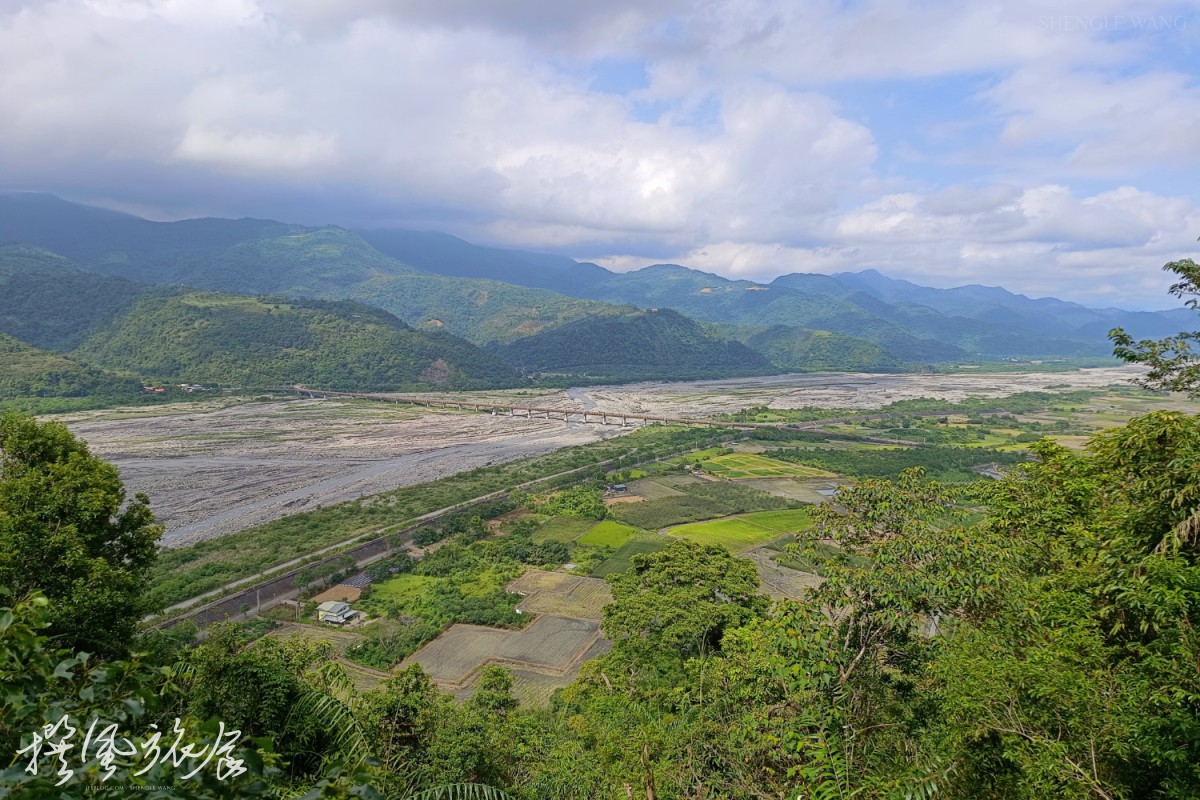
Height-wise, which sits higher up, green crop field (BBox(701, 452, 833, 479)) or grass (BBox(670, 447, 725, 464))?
grass (BBox(670, 447, 725, 464))

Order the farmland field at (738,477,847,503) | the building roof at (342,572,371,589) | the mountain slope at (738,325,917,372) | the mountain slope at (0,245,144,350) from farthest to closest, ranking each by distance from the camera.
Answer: the mountain slope at (738,325,917,372), the mountain slope at (0,245,144,350), the farmland field at (738,477,847,503), the building roof at (342,572,371,589)

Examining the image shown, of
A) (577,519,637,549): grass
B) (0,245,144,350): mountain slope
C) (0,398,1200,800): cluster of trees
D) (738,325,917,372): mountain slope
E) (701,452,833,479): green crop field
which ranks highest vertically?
(0,245,144,350): mountain slope

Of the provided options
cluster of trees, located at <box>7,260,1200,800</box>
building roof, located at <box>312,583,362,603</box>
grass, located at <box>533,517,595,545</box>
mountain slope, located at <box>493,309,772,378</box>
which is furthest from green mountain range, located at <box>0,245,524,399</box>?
cluster of trees, located at <box>7,260,1200,800</box>

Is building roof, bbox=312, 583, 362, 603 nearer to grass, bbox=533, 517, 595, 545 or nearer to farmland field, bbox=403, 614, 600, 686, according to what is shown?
farmland field, bbox=403, 614, 600, 686

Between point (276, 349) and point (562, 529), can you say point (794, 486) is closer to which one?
point (562, 529)

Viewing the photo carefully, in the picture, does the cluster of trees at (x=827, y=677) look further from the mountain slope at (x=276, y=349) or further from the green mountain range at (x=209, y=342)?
the mountain slope at (x=276, y=349)

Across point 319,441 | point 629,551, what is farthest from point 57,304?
point 629,551

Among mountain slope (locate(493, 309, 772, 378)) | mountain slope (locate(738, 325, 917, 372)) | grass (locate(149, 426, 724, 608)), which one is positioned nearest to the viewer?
grass (locate(149, 426, 724, 608))
